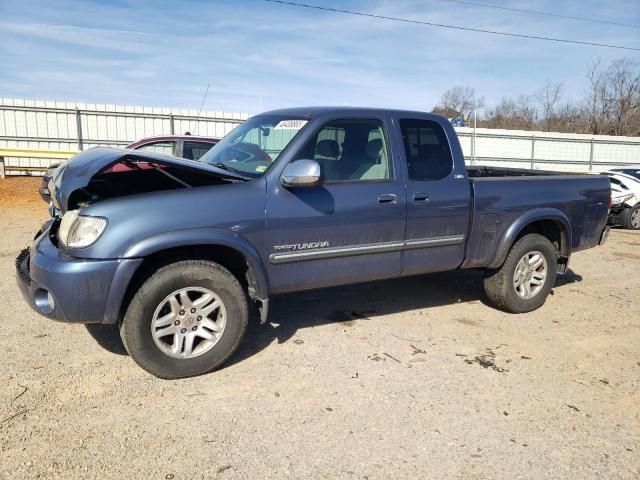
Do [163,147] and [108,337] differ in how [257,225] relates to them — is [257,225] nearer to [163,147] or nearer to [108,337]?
[108,337]

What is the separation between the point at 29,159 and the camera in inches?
648

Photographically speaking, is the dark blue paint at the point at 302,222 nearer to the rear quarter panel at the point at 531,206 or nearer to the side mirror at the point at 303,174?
the rear quarter panel at the point at 531,206

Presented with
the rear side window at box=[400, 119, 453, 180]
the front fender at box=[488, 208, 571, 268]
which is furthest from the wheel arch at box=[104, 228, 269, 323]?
the front fender at box=[488, 208, 571, 268]

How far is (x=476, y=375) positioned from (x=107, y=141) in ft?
53.0

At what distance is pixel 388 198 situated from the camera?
13.8ft

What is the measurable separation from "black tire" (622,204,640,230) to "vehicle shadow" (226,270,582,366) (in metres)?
7.15

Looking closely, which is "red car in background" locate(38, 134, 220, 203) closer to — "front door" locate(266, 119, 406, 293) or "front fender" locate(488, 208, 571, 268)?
"front door" locate(266, 119, 406, 293)

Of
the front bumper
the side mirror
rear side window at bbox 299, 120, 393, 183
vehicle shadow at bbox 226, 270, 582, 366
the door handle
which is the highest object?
rear side window at bbox 299, 120, 393, 183

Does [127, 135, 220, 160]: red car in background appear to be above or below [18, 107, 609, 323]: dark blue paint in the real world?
above

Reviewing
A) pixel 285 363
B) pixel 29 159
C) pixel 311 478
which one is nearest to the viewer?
pixel 311 478

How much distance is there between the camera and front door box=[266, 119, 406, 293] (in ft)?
12.5

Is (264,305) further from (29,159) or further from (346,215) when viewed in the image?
(29,159)

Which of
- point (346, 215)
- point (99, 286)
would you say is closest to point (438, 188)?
point (346, 215)

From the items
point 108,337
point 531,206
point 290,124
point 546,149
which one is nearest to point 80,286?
point 108,337
